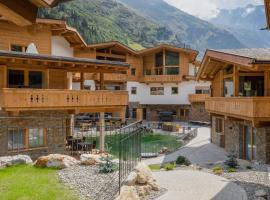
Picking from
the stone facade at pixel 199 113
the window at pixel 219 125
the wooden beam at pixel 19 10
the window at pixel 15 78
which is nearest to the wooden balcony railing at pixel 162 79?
the stone facade at pixel 199 113

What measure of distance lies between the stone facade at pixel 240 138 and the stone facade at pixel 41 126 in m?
10.8

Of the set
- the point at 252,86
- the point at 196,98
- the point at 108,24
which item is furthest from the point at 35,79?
the point at 108,24

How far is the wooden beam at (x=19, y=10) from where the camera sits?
147 inches

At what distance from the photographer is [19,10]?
13.0 feet

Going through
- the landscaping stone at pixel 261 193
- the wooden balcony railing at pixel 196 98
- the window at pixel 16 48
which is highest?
the window at pixel 16 48

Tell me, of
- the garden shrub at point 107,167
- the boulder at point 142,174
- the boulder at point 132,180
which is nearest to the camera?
the boulder at point 132,180

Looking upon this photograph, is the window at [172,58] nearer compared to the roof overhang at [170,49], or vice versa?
the roof overhang at [170,49]

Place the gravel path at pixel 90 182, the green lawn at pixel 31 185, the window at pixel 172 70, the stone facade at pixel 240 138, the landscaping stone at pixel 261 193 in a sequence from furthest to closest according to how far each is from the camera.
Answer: the window at pixel 172 70 → the stone facade at pixel 240 138 → the landscaping stone at pixel 261 193 → the gravel path at pixel 90 182 → the green lawn at pixel 31 185

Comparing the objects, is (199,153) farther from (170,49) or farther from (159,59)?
(159,59)

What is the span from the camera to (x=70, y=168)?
1180 cm

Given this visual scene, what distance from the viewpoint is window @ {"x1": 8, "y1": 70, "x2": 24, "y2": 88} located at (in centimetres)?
2078

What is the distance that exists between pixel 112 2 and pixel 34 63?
146422 millimetres

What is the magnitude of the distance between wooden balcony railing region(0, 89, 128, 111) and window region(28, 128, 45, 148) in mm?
2144

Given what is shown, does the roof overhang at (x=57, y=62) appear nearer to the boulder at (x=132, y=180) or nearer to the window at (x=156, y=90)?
the boulder at (x=132, y=180)
